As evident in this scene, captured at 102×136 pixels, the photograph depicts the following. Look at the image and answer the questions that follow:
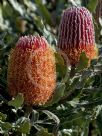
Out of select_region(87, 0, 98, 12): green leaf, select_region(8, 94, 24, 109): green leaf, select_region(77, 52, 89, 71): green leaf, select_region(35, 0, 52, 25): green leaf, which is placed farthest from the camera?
select_region(35, 0, 52, 25): green leaf

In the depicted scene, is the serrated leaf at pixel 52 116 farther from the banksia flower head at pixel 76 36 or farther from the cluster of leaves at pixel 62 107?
the banksia flower head at pixel 76 36

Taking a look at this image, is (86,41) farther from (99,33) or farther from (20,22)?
(20,22)

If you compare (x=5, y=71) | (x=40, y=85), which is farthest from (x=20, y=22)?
(x=40, y=85)

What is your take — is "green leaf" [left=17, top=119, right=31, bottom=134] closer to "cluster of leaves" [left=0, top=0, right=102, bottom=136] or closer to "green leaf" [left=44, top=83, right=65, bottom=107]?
"cluster of leaves" [left=0, top=0, right=102, bottom=136]

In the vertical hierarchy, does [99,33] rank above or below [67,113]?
above

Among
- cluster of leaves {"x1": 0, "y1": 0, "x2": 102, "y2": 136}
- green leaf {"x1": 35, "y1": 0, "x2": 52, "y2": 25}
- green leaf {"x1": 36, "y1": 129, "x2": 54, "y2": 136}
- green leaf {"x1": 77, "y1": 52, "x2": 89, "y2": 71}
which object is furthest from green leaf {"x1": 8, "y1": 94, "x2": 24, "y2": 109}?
green leaf {"x1": 35, "y1": 0, "x2": 52, "y2": 25}

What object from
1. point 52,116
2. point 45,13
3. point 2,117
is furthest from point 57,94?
point 45,13

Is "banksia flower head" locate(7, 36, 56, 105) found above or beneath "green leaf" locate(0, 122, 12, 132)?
above
